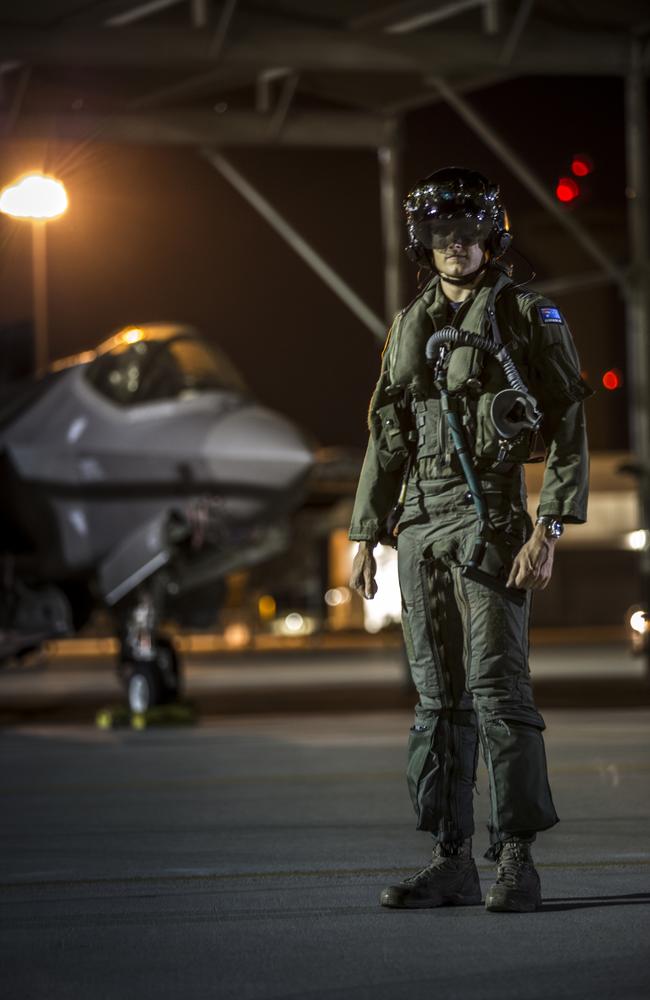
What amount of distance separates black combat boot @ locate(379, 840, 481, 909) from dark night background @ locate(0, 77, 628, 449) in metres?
1.80

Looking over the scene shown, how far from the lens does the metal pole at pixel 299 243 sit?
64.5ft

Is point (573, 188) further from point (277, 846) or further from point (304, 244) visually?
point (277, 846)

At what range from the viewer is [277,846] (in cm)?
534

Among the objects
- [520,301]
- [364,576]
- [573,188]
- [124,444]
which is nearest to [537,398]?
[520,301]

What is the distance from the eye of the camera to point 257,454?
12680 mm

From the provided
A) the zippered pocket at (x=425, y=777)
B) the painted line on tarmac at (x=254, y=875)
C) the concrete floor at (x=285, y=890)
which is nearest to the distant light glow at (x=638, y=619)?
the concrete floor at (x=285, y=890)

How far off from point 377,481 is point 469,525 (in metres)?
0.34

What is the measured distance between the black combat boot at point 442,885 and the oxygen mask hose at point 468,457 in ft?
2.40

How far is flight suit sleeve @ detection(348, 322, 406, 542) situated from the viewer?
4531mm

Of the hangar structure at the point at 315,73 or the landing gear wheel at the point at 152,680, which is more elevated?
the hangar structure at the point at 315,73

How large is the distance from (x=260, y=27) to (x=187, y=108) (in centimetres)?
324

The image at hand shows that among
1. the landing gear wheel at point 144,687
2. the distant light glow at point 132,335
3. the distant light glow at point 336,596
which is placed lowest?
the landing gear wheel at point 144,687

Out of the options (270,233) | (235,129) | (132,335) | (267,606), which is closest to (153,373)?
(132,335)

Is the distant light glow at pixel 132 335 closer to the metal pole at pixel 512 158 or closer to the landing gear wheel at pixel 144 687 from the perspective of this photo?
the landing gear wheel at pixel 144 687
